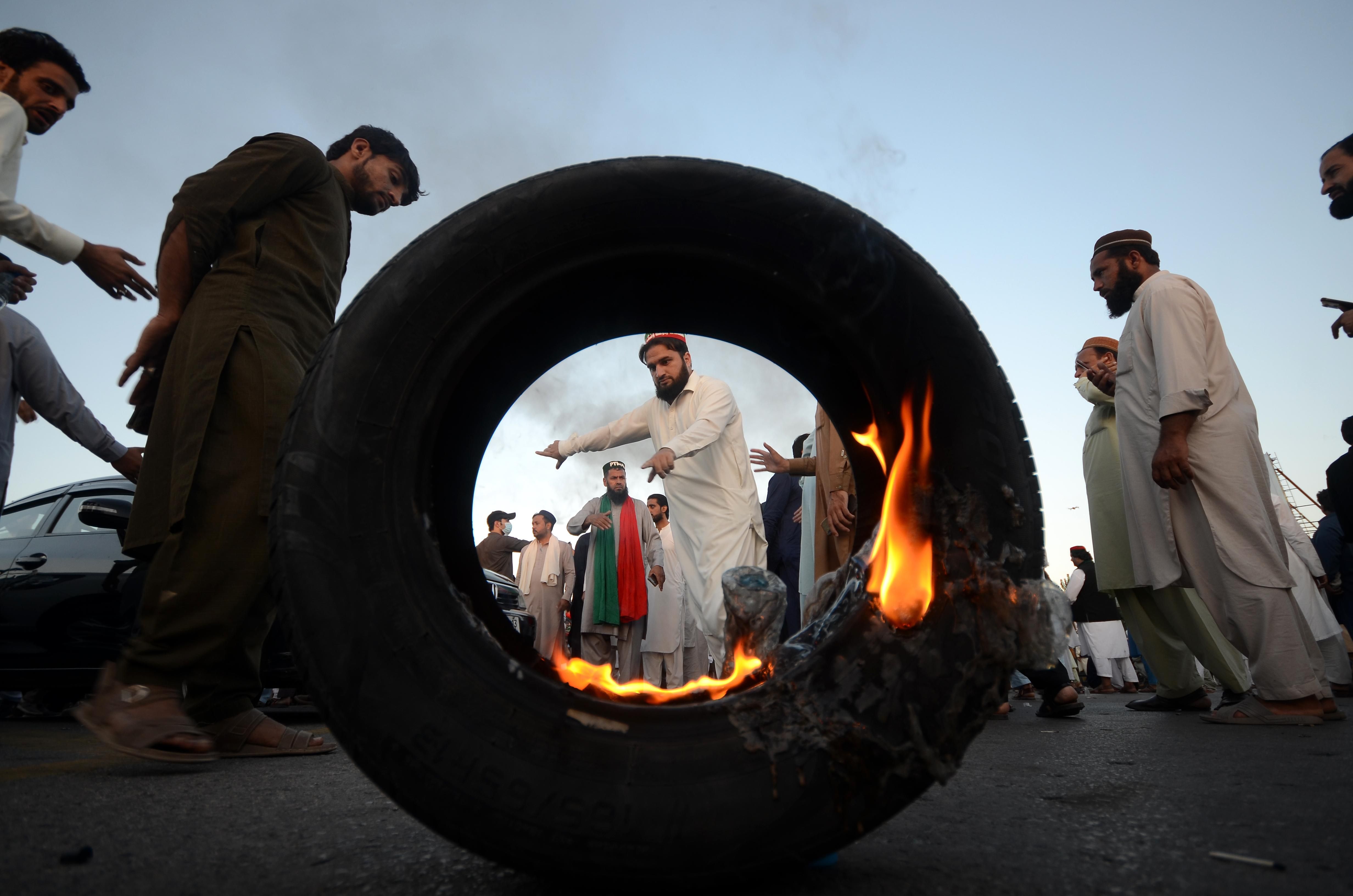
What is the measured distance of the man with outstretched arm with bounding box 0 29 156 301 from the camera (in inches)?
92.9

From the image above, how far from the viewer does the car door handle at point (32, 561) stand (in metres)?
4.21

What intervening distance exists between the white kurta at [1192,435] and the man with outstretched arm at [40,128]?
140 inches

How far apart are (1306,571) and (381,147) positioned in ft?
21.2

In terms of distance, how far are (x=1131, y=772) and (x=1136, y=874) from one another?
104 cm

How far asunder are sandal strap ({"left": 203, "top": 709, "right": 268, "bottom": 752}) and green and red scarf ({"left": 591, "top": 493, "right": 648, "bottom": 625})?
3.75m

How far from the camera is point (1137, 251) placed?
3.79 metres

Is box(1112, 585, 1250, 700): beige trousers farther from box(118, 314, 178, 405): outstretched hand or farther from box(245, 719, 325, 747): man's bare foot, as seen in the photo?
box(118, 314, 178, 405): outstretched hand

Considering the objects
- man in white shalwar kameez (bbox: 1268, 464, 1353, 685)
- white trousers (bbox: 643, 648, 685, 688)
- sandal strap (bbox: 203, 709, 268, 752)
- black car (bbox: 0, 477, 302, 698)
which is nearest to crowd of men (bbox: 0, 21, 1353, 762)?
sandal strap (bbox: 203, 709, 268, 752)

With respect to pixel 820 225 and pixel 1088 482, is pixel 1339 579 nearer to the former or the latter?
pixel 1088 482

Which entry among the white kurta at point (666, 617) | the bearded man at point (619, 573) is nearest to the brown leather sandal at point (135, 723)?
the bearded man at point (619, 573)

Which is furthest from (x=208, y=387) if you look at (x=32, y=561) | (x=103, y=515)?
(x=32, y=561)

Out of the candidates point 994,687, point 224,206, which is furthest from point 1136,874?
point 224,206

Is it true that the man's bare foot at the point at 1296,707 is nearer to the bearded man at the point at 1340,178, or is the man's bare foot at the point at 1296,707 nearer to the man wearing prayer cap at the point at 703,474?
the bearded man at the point at 1340,178

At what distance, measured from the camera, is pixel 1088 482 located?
13.8 feet
